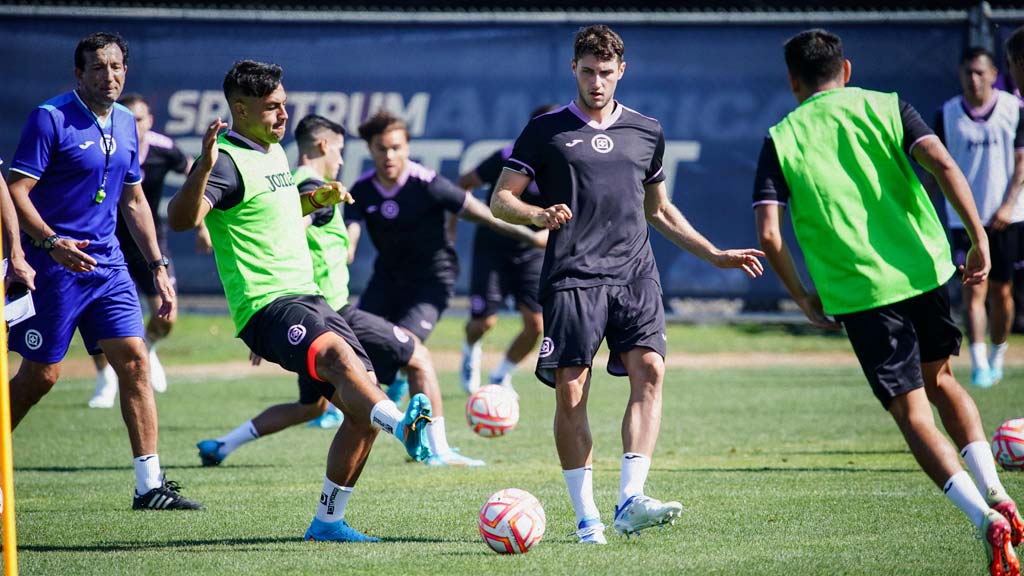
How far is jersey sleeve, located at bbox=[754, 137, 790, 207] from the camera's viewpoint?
5.31 metres

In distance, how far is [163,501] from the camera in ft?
22.2

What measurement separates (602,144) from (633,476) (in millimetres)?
1531

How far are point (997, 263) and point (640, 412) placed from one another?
6450 mm

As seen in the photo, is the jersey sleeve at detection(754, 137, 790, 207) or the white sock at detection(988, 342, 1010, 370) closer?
the jersey sleeve at detection(754, 137, 790, 207)

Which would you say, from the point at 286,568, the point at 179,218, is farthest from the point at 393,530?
the point at 179,218

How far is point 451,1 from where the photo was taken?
19203mm

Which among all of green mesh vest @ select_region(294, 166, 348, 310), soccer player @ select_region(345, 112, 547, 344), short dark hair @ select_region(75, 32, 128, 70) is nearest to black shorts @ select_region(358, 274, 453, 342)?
soccer player @ select_region(345, 112, 547, 344)

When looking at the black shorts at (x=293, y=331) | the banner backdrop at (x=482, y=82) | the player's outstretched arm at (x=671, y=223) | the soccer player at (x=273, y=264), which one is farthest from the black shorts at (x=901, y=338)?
the banner backdrop at (x=482, y=82)

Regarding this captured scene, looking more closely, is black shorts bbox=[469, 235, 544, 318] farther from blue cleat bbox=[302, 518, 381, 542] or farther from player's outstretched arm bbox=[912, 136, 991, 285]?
player's outstretched arm bbox=[912, 136, 991, 285]

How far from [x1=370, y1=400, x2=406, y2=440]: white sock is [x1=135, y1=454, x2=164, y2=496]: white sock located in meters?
1.95

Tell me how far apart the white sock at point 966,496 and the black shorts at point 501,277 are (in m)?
7.16

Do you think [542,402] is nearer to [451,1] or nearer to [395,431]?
[395,431]

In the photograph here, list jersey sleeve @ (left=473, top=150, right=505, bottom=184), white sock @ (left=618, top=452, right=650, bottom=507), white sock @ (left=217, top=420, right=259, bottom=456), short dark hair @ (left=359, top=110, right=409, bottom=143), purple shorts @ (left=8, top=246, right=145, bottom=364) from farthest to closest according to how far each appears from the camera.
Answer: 1. jersey sleeve @ (left=473, top=150, right=505, bottom=184)
2. short dark hair @ (left=359, top=110, right=409, bottom=143)
3. white sock @ (left=217, top=420, right=259, bottom=456)
4. purple shorts @ (left=8, top=246, right=145, bottom=364)
5. white sock @ (left=618, top=452, right=650, bottom=507)

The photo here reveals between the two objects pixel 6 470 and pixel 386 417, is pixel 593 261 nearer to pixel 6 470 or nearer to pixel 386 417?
pixel 386 417
